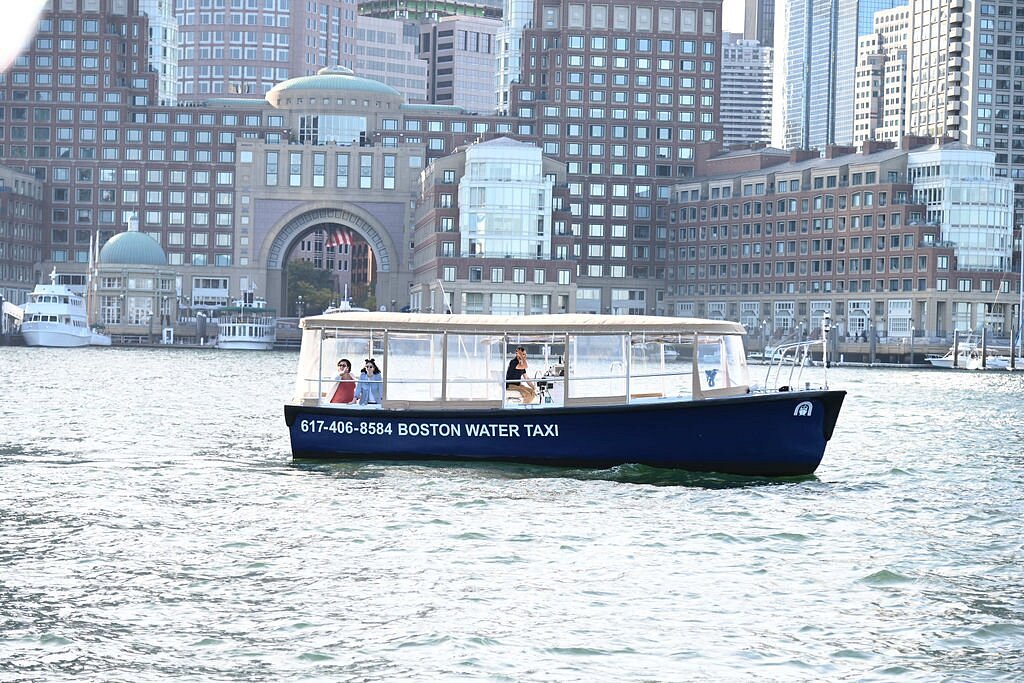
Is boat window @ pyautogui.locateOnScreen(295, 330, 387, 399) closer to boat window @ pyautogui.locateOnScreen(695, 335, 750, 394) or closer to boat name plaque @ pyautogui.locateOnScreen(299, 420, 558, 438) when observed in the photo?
boat name plaque @ pyautogui.locateOnScreen(299, 420, 558, 438)

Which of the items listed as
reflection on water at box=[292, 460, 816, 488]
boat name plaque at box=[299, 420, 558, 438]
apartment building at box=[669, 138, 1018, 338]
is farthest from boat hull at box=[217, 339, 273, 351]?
reflection on water at box=[292, 460, 816, 488]

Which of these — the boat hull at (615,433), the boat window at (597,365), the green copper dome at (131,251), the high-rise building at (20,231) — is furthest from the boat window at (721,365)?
the high-rise building at (20,231)

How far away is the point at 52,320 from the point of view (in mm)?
166125

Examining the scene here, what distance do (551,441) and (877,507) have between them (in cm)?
687

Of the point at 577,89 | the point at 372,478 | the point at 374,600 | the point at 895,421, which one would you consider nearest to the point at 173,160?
the point at 577,89

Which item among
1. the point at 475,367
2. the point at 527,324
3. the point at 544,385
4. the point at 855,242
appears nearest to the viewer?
the point at 527,324

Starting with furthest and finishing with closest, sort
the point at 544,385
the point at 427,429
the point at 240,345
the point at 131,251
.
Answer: the point at 131,251 < the point at 240,345 < the point at 544,385 < the point at 427,429

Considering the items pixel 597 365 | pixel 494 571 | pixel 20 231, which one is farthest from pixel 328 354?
pixel 20 231

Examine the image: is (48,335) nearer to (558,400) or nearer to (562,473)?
(558,400)

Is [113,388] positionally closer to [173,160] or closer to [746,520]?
[746,520]

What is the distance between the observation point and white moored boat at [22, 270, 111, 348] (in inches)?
6462

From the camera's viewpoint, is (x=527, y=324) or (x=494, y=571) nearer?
(x=494, y=571)

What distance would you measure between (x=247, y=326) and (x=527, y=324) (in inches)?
5719

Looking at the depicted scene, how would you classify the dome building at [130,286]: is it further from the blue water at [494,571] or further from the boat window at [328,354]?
the boat window at [328,354]
